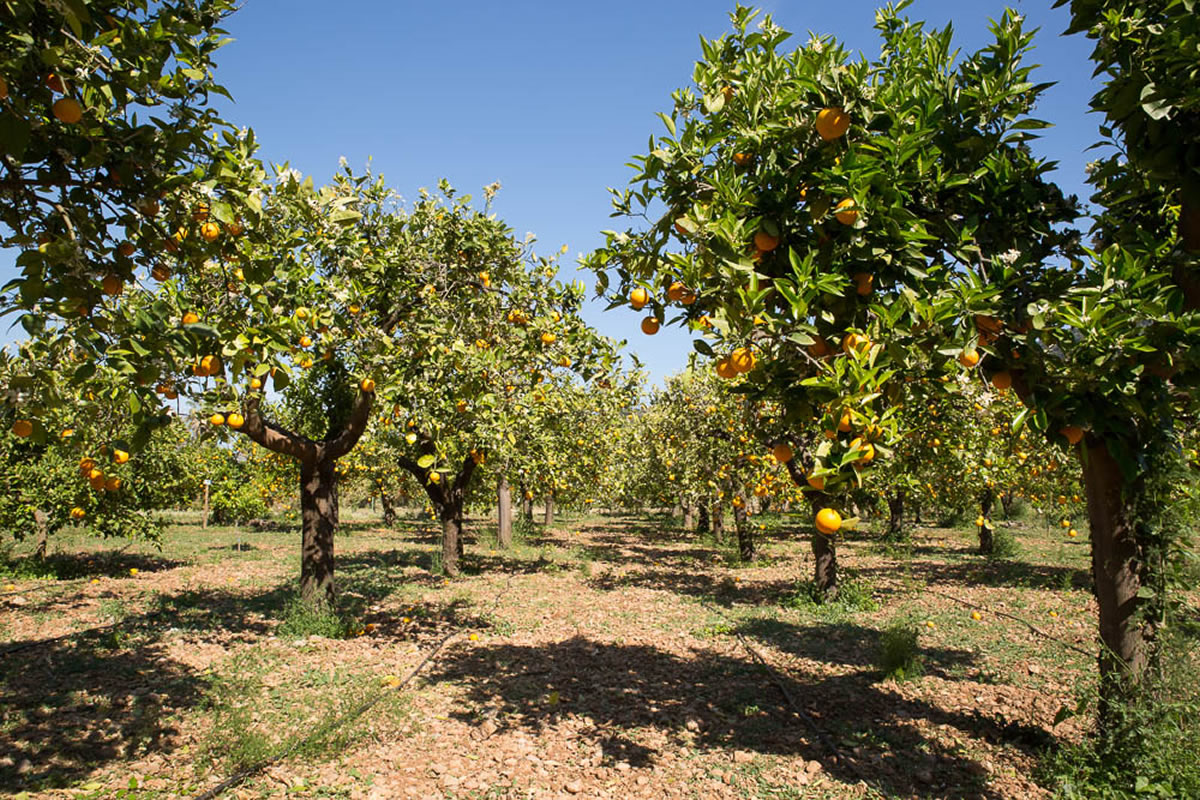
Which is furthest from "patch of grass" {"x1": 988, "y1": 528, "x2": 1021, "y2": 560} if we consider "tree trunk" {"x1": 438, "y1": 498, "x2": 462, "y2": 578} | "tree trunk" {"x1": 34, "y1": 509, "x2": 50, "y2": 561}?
"tree trunk" {"x1": 34, "y1": 509, "x2": 50, "y2": 561}

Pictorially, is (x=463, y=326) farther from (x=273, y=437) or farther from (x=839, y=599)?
(x=839, y=599)

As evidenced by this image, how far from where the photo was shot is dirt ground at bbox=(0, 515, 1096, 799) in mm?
4496

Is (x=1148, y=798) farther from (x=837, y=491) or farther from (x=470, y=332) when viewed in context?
(x=470, y=332)

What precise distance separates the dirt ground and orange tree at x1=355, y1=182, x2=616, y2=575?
2.32 meters

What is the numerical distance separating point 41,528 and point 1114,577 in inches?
663

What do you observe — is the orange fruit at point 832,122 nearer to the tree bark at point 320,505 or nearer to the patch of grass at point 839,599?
the tree bark at point 320,505

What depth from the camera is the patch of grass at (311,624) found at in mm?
8008

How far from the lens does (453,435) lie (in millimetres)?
7945

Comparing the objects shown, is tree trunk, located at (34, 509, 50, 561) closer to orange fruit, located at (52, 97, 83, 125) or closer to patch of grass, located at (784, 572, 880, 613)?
orange fruit, located at (52, 97, 83, 125)

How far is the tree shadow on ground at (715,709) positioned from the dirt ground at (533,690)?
0.03 metres

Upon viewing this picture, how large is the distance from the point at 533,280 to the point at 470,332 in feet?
3.41

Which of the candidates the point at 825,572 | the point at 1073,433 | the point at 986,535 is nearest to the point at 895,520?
the point at 986,535

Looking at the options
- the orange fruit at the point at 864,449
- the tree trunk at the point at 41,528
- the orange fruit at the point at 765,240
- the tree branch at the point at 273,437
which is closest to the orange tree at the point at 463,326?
the tree branch at the point at 273,437

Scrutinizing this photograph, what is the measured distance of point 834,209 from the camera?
11.2 feet
